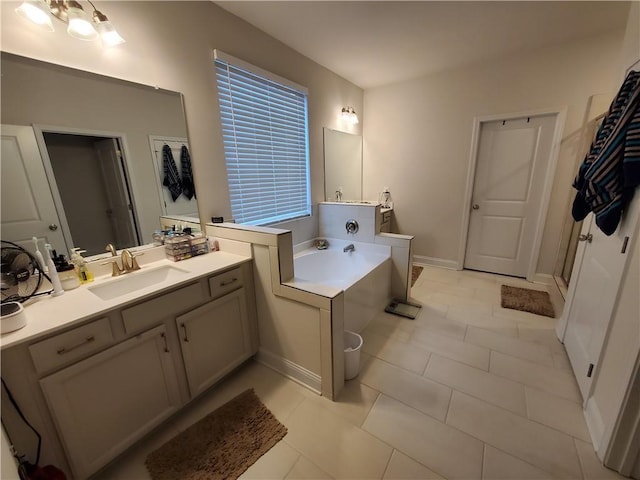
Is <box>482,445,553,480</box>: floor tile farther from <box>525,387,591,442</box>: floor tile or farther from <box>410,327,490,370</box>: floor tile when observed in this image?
<box>410,327,490,370</box>: floor tile

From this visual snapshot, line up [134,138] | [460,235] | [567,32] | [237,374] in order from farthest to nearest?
1. [460,235]
2. [567,32]
3. [237,374]
4. [134,138]

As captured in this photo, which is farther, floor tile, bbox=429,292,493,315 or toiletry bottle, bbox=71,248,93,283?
floor tile, bbox=429,292,493,315

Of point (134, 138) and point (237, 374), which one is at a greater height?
point (134, 138)

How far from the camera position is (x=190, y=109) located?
1.84 meters

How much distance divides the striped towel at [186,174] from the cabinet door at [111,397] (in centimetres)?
99

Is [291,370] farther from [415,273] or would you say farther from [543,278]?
[543,278]

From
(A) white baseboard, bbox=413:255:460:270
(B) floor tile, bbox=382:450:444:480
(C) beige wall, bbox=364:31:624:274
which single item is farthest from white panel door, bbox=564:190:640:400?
(A) white baseboard, bbox=413:255:460:270

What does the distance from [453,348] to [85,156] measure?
8.93ft

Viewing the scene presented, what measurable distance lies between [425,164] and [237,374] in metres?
3.21

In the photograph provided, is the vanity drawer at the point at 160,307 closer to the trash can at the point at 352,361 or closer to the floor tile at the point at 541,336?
the trash can at the point at 352,361

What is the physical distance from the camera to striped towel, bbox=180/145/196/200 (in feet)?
5.95

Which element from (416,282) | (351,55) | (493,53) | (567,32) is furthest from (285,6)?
(416,282)

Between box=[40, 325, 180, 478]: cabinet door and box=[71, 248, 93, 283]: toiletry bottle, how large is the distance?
0.50m

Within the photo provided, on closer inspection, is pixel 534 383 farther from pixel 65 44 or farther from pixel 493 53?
pixel 65 44
